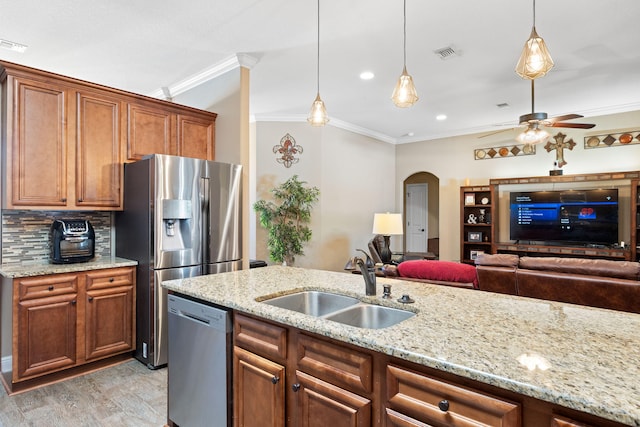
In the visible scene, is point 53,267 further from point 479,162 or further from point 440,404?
point 479,162

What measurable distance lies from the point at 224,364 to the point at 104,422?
116cm

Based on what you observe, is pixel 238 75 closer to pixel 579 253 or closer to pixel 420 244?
pixel 579 253

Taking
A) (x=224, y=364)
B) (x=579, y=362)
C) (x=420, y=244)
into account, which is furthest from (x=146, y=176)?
(x=420, y=244)

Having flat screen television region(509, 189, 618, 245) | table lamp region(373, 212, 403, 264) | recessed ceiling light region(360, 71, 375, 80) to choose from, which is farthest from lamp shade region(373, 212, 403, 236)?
recessed ceiling light region(360, 71, 375, 80)

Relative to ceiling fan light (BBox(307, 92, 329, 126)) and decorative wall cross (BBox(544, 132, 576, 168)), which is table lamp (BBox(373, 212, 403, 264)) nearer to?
decorative wall cross (BBox(544, 132, 576, 168))

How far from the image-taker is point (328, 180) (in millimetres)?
6242

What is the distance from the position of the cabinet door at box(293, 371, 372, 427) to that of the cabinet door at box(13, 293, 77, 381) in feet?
7.53

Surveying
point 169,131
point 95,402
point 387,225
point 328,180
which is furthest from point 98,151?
point 387,225

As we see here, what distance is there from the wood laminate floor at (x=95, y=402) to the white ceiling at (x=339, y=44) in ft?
9.41

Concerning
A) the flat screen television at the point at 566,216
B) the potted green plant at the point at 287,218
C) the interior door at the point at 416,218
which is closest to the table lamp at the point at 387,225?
the potted green plant at the point at 287,218

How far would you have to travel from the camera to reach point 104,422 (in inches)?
90.5

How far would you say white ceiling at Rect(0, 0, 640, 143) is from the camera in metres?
2.87

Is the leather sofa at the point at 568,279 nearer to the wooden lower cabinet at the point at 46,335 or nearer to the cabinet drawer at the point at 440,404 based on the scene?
the cabinet drawer at the point at 440,404

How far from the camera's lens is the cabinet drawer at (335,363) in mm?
1277
